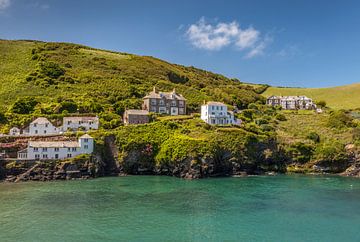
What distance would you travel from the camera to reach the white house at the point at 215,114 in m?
104

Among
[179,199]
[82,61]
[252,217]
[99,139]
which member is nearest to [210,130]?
[99,139]

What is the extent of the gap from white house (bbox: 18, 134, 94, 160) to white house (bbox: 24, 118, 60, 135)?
40.2 feet

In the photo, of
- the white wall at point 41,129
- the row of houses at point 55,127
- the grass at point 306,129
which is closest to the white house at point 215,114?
the grass at point 306,129

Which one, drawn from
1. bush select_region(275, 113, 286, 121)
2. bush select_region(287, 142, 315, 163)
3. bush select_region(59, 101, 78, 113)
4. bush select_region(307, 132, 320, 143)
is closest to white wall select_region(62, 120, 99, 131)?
bush select_region(59, 101, 78, 113)

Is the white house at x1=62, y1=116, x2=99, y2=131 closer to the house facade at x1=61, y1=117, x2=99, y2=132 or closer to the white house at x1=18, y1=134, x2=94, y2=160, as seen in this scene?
the house facade at x1=61, y1=117, x2=99, y2=132

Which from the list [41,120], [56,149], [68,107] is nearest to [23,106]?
[68,107]

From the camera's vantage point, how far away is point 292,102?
16912 centimetres

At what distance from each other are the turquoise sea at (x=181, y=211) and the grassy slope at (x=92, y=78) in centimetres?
5530

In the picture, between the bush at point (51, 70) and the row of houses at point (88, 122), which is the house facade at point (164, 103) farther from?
the bush at point (51, 70)

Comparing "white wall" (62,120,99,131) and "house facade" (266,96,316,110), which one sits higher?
"house facade" (266,96,316,110)

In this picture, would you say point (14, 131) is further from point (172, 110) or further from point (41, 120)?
point (172, 110)

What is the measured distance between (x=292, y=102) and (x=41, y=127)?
11538cm

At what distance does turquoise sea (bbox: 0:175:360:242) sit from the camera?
4141 cm

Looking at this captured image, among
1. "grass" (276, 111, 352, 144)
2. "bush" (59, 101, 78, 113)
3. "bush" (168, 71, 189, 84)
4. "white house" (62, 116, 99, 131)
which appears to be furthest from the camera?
"bush" (168, 71, 189, 84)
